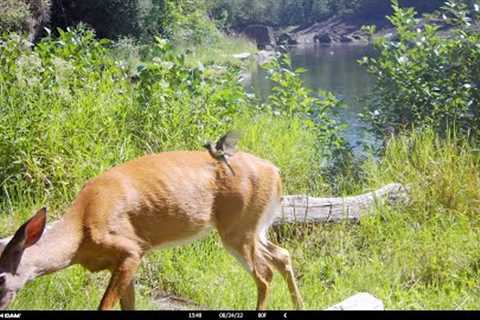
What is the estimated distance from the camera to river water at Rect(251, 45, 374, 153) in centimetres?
1106

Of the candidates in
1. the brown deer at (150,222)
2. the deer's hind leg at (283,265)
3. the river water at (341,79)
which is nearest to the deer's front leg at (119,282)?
the brown deer at (150,222)

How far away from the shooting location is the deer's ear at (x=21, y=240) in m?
3.11

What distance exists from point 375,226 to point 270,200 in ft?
5.65

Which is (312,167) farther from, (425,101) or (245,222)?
(245,222)

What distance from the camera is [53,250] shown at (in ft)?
11.2

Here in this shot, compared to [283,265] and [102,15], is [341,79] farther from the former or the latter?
[283,265]

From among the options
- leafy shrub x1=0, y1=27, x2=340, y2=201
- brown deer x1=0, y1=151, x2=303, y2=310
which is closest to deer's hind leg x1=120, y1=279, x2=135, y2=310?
brown deer x1=0, y1=151, x2=303, y2=310

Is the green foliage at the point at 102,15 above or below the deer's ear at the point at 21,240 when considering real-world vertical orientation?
below

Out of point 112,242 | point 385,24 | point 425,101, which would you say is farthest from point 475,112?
point 385,24

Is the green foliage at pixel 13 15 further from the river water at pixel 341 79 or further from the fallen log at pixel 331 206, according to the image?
the fallen log at pixel 331 206

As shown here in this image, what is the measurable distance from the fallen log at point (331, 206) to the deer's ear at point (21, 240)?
9.36ft

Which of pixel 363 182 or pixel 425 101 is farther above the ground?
pixel 425 101

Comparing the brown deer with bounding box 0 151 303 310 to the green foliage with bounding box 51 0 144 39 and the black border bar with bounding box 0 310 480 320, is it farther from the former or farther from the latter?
the green foliage with bounding box 51 0 144 39

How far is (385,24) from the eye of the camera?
1825 centimetres
